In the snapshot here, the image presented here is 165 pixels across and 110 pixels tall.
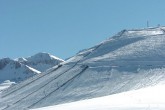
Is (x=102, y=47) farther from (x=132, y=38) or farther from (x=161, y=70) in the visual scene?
(x=161, y=70)

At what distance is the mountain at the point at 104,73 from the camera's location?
21.4 metres

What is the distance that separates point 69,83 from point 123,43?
213 inches

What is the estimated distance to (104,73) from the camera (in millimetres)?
23719

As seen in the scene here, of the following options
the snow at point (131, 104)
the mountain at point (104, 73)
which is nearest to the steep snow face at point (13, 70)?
the mountain at point (104, 73)

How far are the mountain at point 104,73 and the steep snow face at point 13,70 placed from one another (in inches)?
5670

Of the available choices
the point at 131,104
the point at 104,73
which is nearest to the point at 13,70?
the point at 104,73

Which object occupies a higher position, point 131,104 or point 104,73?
point 104,73

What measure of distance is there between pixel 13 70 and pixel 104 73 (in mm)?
158166

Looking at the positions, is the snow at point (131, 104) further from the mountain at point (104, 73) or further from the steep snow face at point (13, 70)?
the steep snow face at point (13, 70)

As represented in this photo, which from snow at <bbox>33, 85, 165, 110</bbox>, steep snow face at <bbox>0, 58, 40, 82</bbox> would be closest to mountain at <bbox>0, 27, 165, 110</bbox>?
snow at <bbox>33, 85, 165, 110</bbox>

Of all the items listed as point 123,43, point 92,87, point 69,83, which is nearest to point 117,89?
point 92,87

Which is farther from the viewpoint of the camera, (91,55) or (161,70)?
(91,55)

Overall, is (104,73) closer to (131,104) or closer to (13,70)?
(131,104)

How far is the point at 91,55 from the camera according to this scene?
27.6 meters
